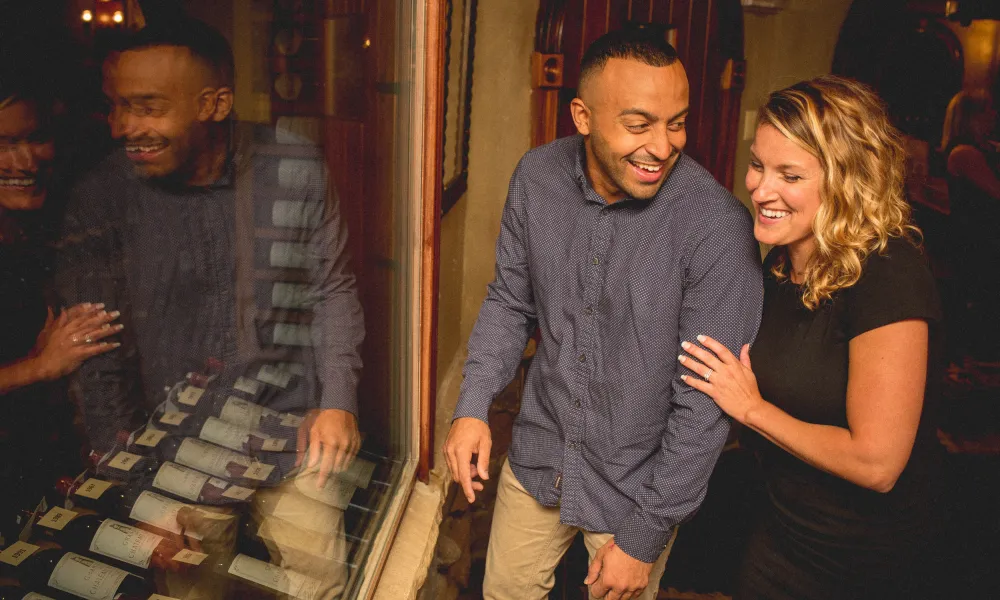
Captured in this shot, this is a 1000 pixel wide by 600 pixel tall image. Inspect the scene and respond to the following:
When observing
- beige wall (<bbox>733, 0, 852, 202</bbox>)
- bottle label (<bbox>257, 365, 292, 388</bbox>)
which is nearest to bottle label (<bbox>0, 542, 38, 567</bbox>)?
bottle label (<bbox>257, 365, 292, 388</bbox>)

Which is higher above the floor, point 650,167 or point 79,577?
point 650,167

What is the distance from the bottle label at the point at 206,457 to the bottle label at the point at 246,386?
10cm

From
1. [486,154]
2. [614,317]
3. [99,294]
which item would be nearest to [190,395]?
[99,294]

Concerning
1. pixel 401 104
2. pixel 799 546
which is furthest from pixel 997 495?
pixel 401 104

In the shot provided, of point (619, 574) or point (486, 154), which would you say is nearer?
point (619, 574)

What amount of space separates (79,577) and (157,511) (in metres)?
0.16

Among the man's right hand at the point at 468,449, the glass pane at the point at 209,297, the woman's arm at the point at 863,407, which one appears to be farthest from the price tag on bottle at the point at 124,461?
the woman's arm at the point at 863,407

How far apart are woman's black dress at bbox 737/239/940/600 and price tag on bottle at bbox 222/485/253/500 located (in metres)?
0.90

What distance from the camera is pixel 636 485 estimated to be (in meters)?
1.46

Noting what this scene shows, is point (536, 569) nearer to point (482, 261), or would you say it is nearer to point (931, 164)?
point (482, 261)

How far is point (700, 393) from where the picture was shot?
4.39ft

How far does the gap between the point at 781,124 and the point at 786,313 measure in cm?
34

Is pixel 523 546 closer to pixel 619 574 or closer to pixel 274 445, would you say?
pixel 619 574

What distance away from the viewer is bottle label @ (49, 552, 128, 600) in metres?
0.67
